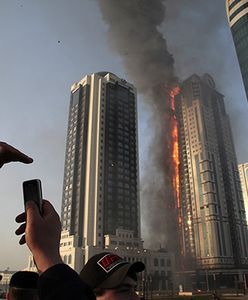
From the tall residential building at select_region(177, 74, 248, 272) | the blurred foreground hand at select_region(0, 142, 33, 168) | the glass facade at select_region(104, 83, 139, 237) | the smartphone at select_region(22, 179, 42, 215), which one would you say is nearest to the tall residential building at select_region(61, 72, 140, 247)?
the glass facade at select_region(104, 83, 139, 237)

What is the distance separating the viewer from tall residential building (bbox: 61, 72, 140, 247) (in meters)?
73.1

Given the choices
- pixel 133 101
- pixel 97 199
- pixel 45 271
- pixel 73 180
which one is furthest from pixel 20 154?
pixel 133 101

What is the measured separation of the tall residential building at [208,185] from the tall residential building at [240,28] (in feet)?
76.7

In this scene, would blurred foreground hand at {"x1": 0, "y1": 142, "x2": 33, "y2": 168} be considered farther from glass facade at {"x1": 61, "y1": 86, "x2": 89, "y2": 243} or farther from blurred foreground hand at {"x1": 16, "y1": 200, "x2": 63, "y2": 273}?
glass facade at {"x1": 61, "y1": 86, "x2": 89, "y2": 243}

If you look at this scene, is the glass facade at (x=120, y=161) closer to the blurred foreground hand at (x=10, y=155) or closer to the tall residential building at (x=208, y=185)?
the tall residential building at (x=208, y=185)

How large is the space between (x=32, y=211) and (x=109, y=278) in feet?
3.88

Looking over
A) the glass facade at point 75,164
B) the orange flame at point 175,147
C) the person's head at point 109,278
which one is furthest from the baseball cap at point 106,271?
the orange flame at point 175,147

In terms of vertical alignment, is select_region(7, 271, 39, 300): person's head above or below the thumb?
below

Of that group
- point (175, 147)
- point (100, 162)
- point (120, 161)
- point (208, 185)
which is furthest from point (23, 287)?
point (175, 147)

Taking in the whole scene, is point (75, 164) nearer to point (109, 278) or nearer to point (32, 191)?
point (109, 278)

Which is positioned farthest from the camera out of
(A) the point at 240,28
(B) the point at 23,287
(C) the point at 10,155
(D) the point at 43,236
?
(A) the point at 240,28

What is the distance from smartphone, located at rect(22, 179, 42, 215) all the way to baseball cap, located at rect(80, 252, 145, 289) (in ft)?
3.76

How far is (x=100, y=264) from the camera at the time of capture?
2.14m

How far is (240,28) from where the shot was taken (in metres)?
78.9
